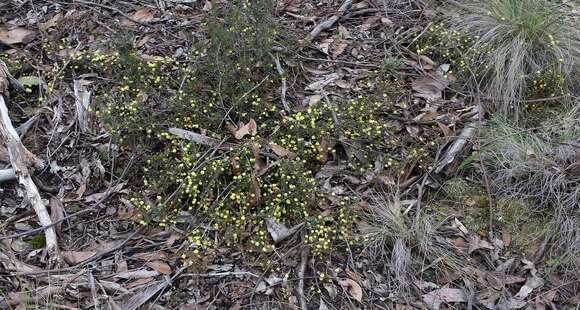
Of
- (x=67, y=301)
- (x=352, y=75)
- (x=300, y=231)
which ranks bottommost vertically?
(x=67, y=301)

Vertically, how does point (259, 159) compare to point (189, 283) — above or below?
above

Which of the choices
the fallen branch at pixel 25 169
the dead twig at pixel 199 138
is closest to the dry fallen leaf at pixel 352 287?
the dead twig at pixel 199 138

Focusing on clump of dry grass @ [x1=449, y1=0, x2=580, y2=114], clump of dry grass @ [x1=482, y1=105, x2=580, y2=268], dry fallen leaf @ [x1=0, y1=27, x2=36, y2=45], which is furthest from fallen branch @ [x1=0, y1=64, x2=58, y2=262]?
clump of dry grass @ [x1=449, y1=0, x2=580, y2=114]

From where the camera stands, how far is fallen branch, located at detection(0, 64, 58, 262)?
121 inches

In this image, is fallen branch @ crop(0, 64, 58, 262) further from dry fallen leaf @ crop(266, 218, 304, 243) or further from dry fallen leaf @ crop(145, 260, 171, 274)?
dry fallen leaf @ crop(266, 218, 304, 243)

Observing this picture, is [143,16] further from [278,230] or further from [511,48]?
[511,48]

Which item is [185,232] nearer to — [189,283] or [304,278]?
[189,283]

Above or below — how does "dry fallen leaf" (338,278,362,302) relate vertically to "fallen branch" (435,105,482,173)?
below

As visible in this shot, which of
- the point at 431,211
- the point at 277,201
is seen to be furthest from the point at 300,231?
the point at 431,211

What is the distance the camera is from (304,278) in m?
3.01

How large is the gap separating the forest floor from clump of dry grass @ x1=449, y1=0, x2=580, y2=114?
207 millimetres

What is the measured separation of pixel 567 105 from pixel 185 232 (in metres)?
2.63

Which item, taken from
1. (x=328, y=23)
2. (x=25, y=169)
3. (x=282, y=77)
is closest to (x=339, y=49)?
(x=328, y=23)

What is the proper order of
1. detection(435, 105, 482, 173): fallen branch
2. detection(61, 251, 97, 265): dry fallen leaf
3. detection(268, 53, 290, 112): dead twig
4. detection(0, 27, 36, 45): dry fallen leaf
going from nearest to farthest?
1. detection(61, 251, 97, 265): dry fallen leaf
2. detection(435, 105, 482, 173): fallen branch
3. detection(268, 53, 290, 112): dead twig
4. detection(0, 27, 36, 45): dry fallen leaf
